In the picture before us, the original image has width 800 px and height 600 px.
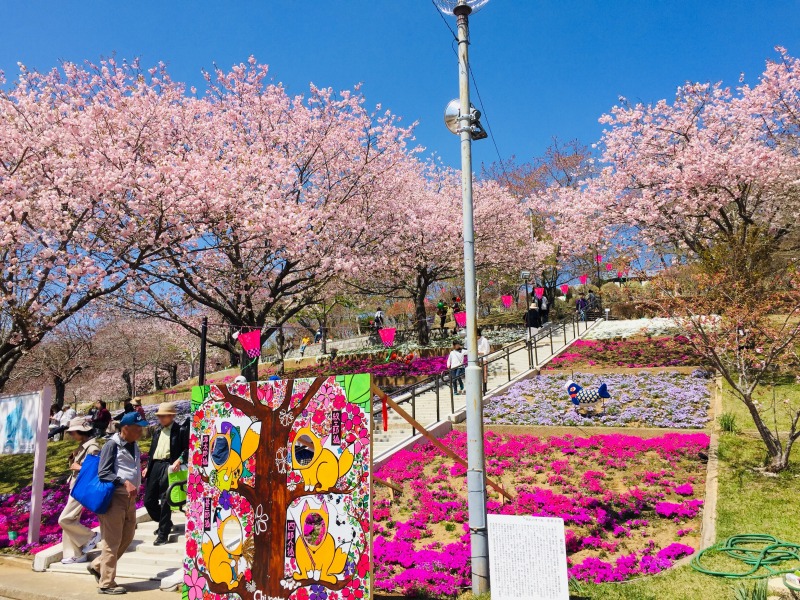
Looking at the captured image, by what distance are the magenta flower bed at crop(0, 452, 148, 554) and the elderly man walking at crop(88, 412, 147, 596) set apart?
2805mm

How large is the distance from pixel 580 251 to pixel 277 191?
46.7 ft

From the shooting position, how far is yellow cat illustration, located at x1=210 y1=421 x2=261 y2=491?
5004 mm

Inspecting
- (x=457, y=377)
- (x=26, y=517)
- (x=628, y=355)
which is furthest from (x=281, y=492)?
(x=628, y=355)

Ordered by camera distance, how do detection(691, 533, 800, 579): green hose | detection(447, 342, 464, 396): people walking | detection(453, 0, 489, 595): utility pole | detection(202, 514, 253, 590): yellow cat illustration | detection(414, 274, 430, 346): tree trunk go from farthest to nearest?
1. detection(414, 274, 430, 346): tree trunk
2. detection(447, 342, 464, 396): people walking
3. detection(453, 0, 489, 595): utility pole
4. detection(691, 533, 800, 579): green hose
5. detection(202, 514, 253, 590): yellow cat illustration

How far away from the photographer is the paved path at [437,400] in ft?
39.3

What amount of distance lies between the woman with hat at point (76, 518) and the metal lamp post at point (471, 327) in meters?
4.54

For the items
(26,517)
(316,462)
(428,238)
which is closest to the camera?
(316,462)

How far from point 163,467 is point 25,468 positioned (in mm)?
9751

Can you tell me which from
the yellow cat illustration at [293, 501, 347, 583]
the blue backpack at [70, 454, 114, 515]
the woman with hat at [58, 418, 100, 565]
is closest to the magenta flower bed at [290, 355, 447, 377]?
the woman with hat at [58, 418, 100, 565]

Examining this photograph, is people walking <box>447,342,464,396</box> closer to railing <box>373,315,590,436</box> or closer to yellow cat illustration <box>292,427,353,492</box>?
railing <box>373,315,590,436</box>

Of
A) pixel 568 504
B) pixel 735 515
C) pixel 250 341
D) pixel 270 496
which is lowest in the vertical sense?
pixel 568 504

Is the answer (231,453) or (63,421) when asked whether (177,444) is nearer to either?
(231,453)

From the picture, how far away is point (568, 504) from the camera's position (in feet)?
24.8

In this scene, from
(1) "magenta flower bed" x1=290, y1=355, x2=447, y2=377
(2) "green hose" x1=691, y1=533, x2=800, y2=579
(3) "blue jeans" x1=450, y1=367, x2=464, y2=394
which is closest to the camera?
(2) "green hose" x1=691, y1=533, x2=800, y2=579
